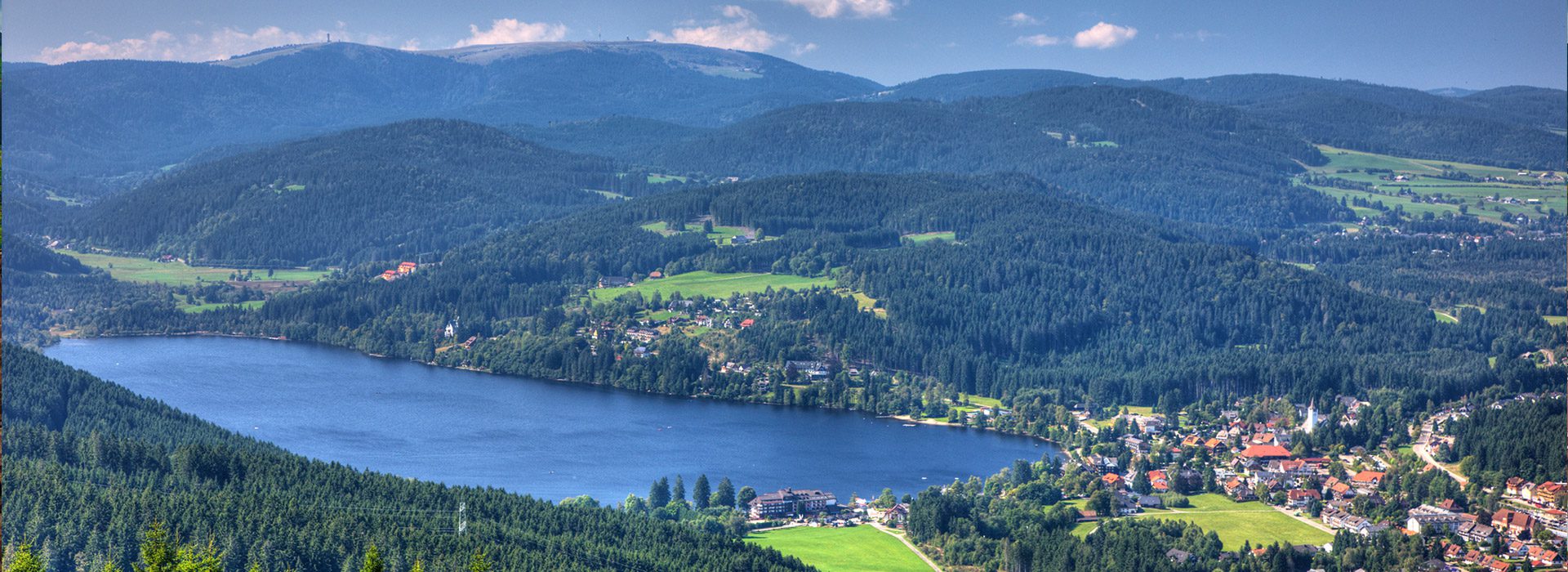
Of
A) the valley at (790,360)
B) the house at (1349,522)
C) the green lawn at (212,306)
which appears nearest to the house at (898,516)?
the valley at (790,360)

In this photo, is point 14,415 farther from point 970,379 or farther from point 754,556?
point 970,379

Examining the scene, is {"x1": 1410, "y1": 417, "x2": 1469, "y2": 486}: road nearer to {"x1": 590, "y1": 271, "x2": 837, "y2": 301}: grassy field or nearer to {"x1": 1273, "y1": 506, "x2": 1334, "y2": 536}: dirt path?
{"x1": 1273, "y1": 506, "x2": 1334, "y2": 536}: dirt path

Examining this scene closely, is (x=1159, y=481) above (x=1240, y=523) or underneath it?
above

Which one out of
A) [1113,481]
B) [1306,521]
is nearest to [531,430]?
[1113,481]

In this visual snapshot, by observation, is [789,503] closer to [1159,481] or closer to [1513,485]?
[1159,481]

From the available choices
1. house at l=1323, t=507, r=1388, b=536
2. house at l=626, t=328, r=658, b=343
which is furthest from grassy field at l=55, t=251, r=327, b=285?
house at l=1323, t=507, r=1388, b=536

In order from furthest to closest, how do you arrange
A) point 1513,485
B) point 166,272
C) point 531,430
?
1. point 166,272
2. point 531,430
3. point 1513,485

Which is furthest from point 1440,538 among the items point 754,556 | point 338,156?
point 338,156
